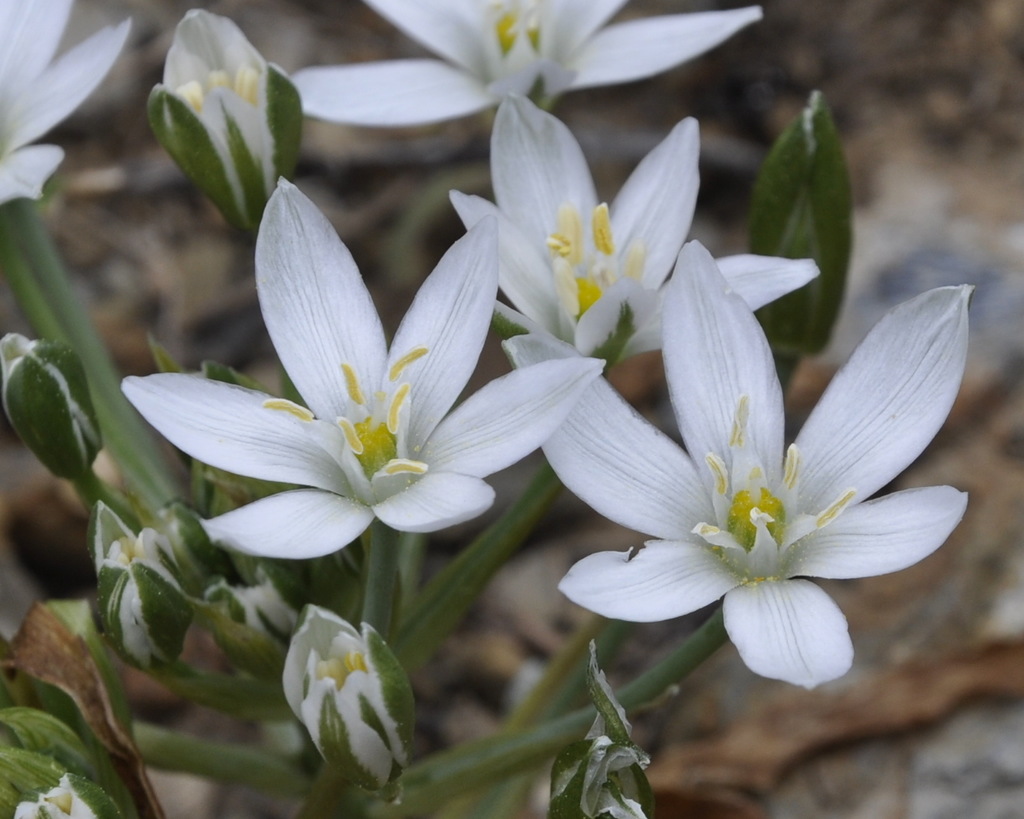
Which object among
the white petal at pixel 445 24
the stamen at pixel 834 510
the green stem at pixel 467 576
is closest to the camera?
the stamen at pixel 834 510

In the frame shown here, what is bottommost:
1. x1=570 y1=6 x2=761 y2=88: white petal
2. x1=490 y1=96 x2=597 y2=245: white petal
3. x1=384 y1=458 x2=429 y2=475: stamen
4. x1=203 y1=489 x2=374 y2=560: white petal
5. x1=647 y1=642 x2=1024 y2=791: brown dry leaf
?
x1=647 y1=642 x2=1024 y2=791: brown dry leaf

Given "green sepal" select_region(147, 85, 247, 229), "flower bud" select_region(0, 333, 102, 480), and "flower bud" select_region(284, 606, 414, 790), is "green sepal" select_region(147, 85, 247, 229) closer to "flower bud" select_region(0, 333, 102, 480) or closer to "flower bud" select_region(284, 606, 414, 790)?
"flower bud" select_region(0, 333, 102, 480)

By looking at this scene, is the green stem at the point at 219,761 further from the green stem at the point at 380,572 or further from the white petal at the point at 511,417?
the white petal at the point at 511,417

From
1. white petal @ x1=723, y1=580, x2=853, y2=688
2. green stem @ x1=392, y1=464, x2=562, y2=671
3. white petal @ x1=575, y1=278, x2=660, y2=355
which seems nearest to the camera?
white petal @ x1=723, y1=580, x2=853, y2=688

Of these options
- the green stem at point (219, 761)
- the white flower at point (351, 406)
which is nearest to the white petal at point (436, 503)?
the white flower at point (351, 406)

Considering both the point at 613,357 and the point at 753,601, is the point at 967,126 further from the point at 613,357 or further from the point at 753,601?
the point at 753,601

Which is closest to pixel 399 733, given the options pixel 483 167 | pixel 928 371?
pixel 928 371

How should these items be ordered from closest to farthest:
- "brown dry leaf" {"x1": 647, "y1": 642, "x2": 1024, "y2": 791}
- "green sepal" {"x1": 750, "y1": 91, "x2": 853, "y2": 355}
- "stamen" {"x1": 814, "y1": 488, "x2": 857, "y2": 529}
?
"stamen" {"x1": 814, "y1": 488, "x2": 857, "y2": 529}, "green sepal" {"x1": 750, "y1": 91, "x2": 853, "y2": 355}, "brown dry leaf" {"x1": 647, "y1": 642, "x2": 1024, "y2": 791}

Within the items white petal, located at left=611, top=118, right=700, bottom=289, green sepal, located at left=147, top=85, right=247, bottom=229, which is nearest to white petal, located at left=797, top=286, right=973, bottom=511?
white petal, located at left=611, top=118, right=700, bottom=289
